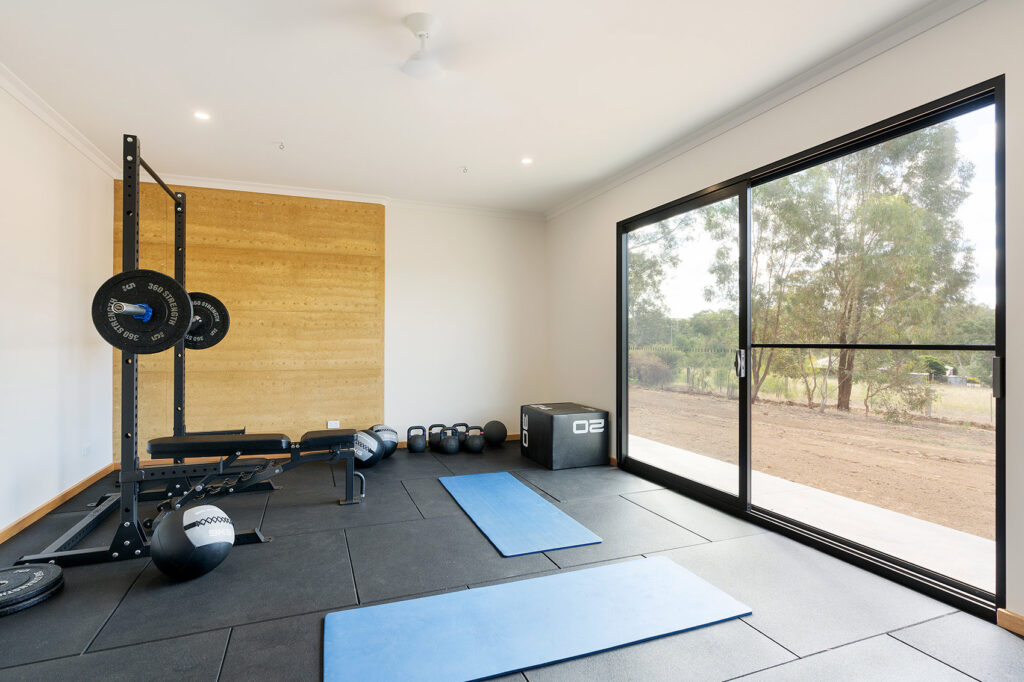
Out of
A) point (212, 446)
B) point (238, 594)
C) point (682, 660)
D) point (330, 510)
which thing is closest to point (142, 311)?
point (212, 446)

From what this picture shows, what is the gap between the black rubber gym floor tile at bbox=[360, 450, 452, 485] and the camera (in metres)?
4.50

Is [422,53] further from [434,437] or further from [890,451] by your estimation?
[434,437]

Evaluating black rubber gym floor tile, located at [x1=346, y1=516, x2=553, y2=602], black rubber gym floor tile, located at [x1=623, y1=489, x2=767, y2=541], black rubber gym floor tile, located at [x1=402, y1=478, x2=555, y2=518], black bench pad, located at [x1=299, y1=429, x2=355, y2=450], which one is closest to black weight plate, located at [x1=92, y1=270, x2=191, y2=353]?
black bench pad, located at [x1=299, y1=429, x2=355, y2=450]

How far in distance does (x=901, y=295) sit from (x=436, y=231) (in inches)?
176

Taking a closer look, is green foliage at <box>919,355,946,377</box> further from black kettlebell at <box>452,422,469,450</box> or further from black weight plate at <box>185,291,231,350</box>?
black weight plate at <box>185,291,231,350</box>

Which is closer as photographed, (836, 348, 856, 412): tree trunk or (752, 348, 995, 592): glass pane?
(752, 348, 995, 592): glass pane

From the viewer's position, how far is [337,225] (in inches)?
214

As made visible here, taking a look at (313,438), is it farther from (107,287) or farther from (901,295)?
(901,295)

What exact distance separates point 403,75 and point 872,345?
303 cm

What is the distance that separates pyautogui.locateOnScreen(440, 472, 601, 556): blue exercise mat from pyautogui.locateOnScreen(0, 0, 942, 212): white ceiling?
9.01 ft

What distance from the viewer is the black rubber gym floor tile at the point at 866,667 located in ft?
5.89

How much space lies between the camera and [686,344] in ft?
13.7

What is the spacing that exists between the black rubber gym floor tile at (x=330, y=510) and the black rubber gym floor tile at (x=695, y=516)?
1.69m

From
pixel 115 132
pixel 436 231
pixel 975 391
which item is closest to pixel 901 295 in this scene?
pixel 975 391
